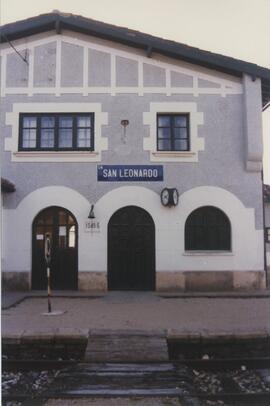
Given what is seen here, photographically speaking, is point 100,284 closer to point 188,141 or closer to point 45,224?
point 45,224

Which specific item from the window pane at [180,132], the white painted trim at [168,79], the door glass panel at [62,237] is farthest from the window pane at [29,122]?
the window pane at [180,132]

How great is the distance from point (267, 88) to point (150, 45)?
12.7 feet

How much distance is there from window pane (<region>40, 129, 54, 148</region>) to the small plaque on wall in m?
2.56

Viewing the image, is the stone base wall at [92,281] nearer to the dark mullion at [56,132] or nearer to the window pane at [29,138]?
the dark mullion at [56,132]

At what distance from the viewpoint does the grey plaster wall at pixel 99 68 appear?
12.6m

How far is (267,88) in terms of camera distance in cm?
1295

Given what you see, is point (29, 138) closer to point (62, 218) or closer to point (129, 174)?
point (62, 218)

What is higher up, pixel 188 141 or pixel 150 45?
pixel 150 45

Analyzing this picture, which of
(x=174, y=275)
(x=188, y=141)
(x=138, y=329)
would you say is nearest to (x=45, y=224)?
(x=174, y=275)

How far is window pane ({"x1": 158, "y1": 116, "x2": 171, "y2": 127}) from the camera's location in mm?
12664

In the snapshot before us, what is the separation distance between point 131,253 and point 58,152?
3674mm

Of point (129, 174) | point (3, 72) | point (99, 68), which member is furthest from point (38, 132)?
point (129, 174)

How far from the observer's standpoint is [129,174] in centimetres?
1229

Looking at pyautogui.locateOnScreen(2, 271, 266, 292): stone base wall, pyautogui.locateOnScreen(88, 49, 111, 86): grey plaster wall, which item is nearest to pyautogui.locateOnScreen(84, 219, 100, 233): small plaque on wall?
Result: pyautogui.locateOnScreen(2, 271, 266, 292): stone base wall
